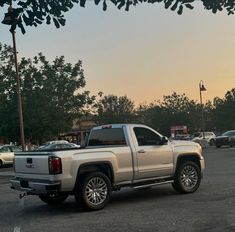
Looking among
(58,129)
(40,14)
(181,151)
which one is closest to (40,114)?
(58,129)

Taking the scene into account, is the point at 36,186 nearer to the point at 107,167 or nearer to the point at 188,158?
the point at 107,167

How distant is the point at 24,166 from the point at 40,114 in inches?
1266

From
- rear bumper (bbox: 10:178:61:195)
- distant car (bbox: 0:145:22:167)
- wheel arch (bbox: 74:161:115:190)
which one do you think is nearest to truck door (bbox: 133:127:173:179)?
wheel arch (bbox: 74:161:115:190)

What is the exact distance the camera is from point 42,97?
44.5 m

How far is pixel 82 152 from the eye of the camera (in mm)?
11531

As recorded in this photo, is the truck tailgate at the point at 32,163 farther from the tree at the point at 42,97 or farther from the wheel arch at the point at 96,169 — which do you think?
the tree at the point at 42,97

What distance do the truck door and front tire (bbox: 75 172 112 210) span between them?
3.67ft

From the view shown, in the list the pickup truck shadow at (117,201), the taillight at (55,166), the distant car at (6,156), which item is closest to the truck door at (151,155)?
the pickup truck shadow at (117,201)

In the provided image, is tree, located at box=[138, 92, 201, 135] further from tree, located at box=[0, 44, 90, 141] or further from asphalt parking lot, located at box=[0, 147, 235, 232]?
asphalt parking lot, located at box=[0, 147, 235, 232]

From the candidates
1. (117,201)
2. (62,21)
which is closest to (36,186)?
(117,201)

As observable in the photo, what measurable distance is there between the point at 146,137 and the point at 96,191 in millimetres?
2267

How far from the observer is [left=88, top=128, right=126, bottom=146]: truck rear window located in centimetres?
1295

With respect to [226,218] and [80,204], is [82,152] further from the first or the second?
[226,218]

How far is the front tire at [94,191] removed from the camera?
37.3 ft
